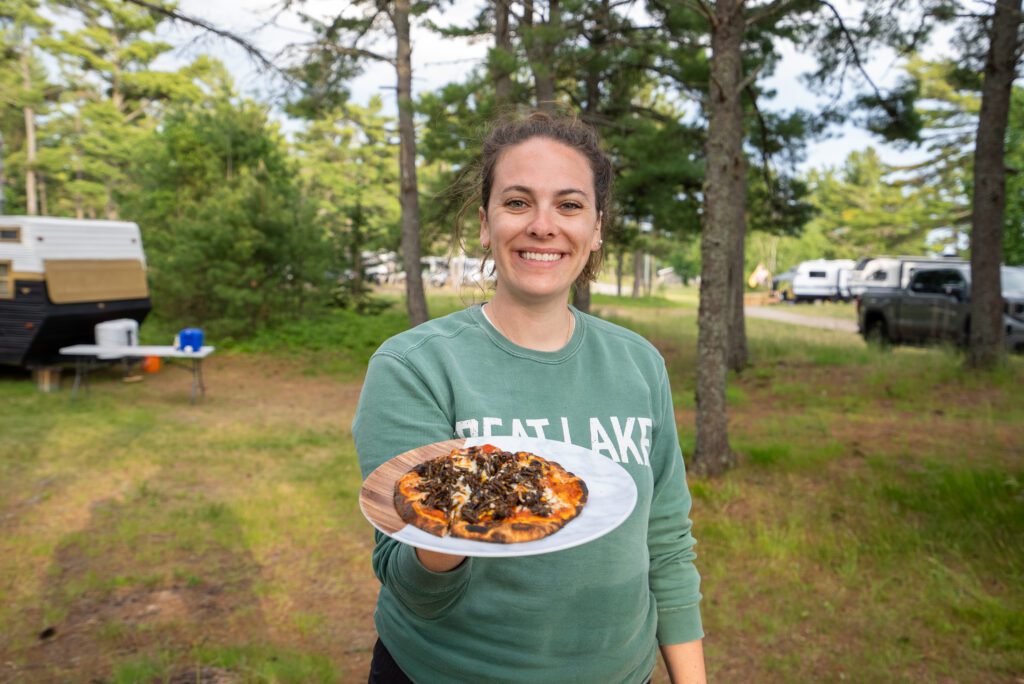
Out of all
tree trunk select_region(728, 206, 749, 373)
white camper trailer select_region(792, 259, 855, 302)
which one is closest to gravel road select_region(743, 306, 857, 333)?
white camper trailer select_region(792, 259, 855, 302)

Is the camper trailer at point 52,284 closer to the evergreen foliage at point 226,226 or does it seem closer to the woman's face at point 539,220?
the evergreen foliage at point 226,226

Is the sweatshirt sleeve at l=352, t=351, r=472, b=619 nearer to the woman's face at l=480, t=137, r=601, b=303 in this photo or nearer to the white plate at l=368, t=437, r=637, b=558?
the white plate at l=368, t=437, r=637, b=558

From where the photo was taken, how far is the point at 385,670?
1.76 metres

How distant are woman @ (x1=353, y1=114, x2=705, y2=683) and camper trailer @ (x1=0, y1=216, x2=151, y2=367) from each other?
39.2ft

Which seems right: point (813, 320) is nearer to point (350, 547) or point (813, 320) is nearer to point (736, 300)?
point (736, 300)

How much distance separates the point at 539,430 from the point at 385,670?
731mm

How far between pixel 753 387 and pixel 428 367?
10.9 meters

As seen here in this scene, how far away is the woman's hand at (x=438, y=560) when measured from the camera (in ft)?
4.40

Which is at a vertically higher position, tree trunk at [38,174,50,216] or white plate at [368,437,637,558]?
tree trunk at [38,174,50,216]

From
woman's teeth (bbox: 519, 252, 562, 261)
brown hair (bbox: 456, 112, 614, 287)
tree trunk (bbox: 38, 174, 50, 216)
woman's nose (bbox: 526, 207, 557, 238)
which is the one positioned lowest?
woman's teeth (bbox: 519, 252, 562, 261)

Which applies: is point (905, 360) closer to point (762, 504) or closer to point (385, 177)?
point (762, 504)

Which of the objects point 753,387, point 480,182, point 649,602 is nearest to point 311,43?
point 753,387

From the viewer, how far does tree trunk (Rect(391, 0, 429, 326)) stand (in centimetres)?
1207

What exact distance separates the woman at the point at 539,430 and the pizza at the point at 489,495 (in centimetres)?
9
